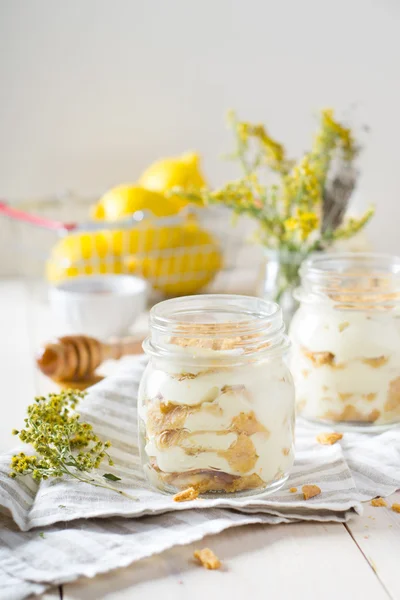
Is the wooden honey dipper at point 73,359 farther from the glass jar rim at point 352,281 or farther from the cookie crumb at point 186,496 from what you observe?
the cookie crumb at point 186,496

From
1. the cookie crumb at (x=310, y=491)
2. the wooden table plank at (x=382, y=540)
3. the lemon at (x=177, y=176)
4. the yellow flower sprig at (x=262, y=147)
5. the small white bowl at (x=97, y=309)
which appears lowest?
the small white bowl at (x=97, y=309)

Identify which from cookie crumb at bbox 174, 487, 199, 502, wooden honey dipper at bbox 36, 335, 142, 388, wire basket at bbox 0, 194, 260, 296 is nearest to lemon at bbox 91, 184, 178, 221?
wire basket at bbox 0, 194, 260, 296

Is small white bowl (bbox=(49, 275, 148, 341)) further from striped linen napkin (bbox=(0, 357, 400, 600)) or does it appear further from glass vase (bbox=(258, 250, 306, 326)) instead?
striped linen napkin (bbox=(0, 357, 400, 600))

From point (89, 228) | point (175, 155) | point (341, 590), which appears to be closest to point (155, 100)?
point (175, 155)

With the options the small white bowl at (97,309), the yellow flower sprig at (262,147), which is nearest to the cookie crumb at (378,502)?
the yellow flower sprig at (262,147)

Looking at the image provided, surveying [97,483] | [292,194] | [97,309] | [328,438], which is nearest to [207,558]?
[97,483]

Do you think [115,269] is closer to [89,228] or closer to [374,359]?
[89,228]
